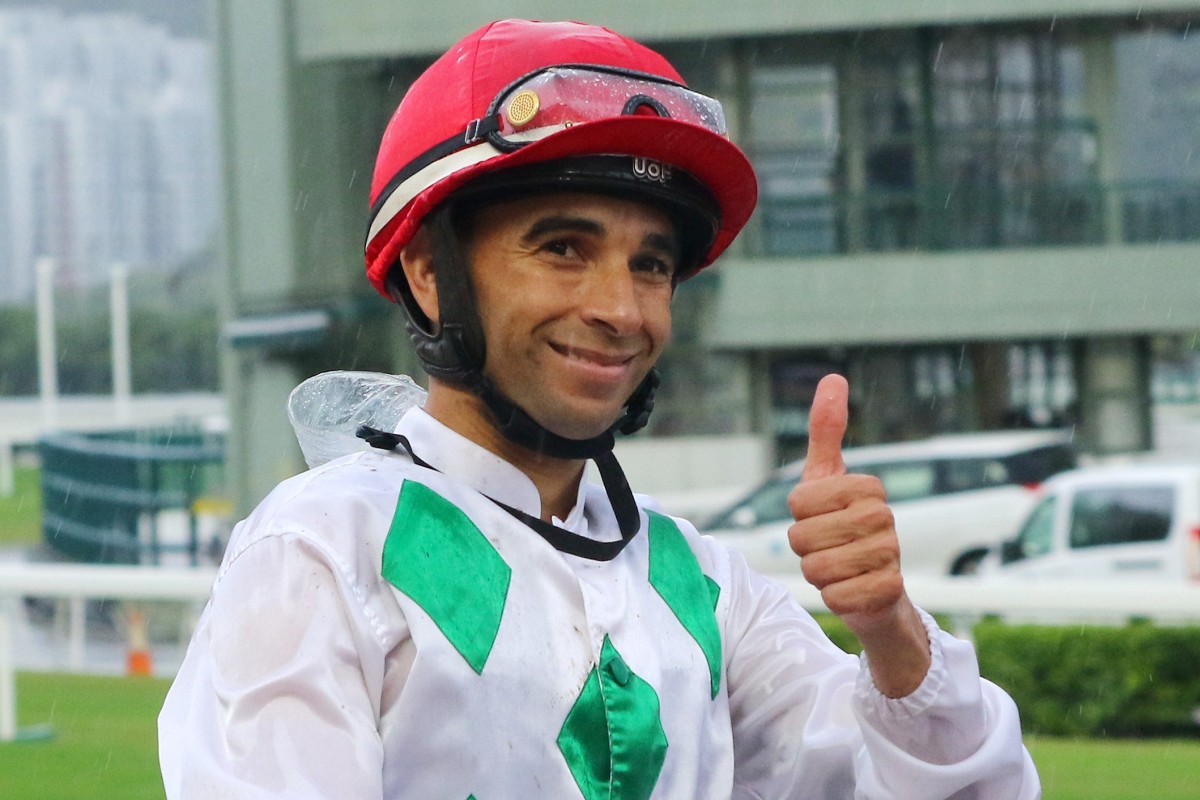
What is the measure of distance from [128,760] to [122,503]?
11641mm

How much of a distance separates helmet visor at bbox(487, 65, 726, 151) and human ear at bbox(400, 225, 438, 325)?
0.17m

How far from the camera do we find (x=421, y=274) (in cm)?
186

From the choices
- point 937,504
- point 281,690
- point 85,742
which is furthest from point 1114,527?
point 281,690

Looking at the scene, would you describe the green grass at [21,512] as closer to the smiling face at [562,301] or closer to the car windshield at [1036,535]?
the car windshield at [1036,535]

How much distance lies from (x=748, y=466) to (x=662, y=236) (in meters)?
17.7

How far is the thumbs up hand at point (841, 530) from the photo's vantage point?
162 centimetres

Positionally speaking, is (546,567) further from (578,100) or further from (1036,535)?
(1036,535)

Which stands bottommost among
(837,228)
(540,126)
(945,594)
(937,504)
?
(937,504)

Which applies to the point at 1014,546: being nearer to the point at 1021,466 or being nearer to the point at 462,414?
A: the point at 1021,466

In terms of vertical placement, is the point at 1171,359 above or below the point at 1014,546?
above

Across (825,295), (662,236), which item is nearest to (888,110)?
(825,295)

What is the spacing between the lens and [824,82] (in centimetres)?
1972

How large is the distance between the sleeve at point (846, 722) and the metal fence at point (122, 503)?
13.8m

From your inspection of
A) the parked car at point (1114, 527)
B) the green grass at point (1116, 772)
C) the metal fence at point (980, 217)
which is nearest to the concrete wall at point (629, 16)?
the metal fence at point (980, 217)
